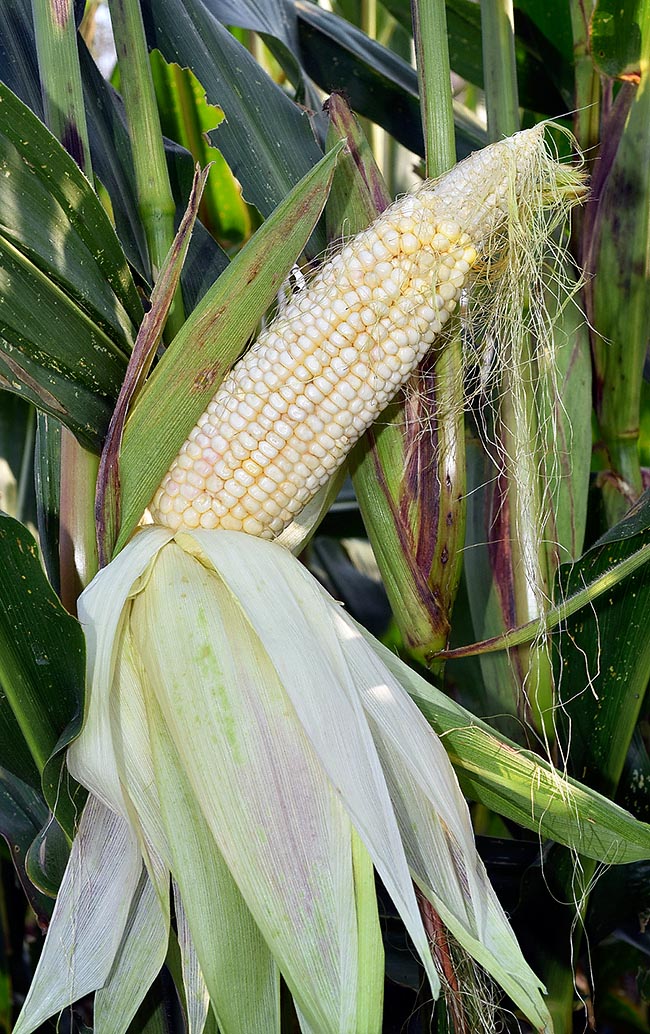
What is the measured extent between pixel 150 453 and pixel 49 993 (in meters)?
0.32

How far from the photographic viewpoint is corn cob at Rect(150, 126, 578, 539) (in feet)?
1.74

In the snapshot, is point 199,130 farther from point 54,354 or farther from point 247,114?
point 54,354

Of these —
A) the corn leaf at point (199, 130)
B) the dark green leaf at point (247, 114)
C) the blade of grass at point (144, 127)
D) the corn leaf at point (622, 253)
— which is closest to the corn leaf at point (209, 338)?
the blade of grass at point (144, 127)

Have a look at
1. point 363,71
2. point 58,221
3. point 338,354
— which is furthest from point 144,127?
point 363,71

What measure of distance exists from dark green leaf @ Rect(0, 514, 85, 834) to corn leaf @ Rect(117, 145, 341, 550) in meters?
0.08

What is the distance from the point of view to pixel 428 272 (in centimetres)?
54

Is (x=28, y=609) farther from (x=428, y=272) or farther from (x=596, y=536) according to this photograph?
(x=596, y=536)

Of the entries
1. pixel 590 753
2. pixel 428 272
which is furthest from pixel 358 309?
pixel 590 753

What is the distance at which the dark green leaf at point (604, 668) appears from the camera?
2.10ft

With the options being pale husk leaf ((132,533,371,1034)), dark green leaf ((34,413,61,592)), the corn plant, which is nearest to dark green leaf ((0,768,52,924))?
the corn plant

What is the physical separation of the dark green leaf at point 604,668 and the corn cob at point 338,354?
22 cm

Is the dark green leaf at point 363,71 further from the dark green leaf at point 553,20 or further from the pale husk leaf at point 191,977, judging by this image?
the pale husk leaf at point 191,977

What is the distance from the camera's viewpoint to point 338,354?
0.53 m

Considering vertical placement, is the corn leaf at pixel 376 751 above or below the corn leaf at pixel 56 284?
below
